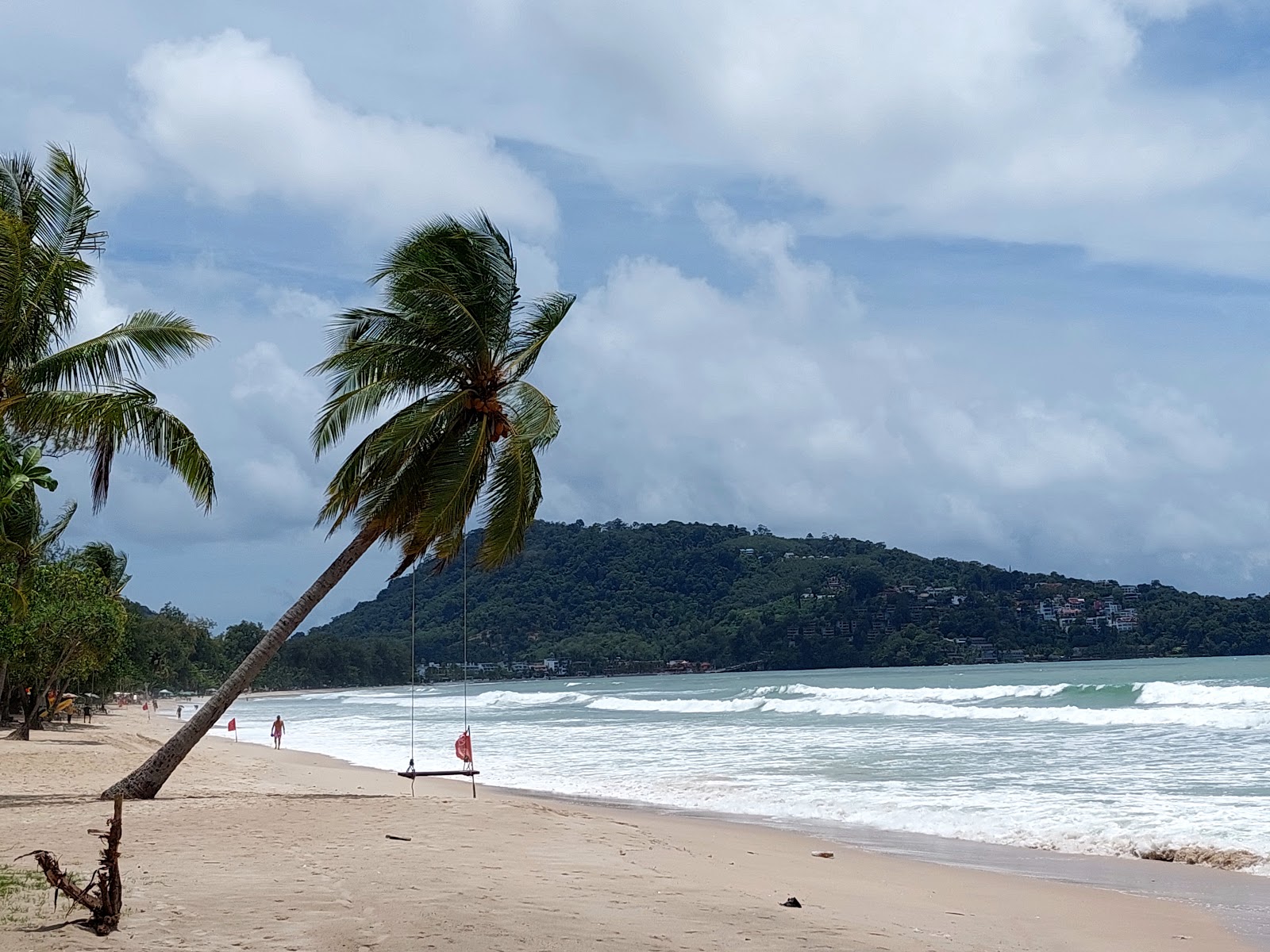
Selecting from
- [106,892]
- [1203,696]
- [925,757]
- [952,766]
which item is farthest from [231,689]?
[1203,696]

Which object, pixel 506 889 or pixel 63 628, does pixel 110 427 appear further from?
pixel 63 628

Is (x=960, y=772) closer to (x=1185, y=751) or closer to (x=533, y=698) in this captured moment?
(x=1185, y=751)

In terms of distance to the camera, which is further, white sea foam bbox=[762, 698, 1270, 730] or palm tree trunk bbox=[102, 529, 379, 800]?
white sea foam bbox=[762, 698, 1270, 730]

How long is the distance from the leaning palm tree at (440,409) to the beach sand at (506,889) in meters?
3.12

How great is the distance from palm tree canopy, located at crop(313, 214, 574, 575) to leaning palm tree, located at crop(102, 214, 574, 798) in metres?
0.01

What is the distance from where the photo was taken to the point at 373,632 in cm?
17038

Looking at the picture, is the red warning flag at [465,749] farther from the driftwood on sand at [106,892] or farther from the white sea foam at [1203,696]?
the white sea foam at [1203,696]

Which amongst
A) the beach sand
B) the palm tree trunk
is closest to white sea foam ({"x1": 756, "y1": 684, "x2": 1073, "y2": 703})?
the palm tree trunk

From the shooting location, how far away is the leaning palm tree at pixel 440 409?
13984 mm

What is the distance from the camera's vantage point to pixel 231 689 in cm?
1356

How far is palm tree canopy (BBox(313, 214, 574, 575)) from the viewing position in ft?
46.2

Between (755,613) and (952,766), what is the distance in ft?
361

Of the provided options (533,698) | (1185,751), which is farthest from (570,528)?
(1185,751)

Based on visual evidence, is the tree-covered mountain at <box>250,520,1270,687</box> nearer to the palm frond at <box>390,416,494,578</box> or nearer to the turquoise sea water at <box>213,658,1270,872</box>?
the turquoise sea water at <box>213,658,1270,872</box>
